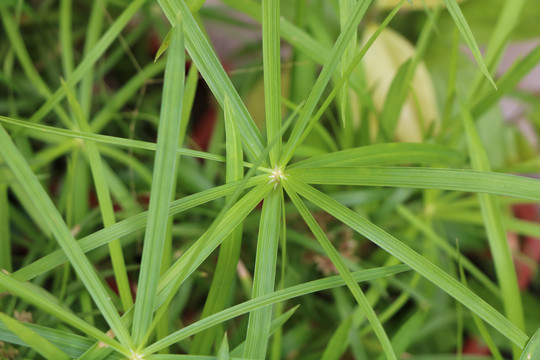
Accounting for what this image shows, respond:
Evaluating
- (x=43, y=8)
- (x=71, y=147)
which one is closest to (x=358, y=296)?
(x=71, y=147)

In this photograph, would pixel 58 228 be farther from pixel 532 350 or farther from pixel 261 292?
pixel 532 350

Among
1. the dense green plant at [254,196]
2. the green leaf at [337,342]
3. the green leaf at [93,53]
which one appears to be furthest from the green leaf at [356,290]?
the green leaf at [93,53]

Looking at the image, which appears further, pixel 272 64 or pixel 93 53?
pixel 93 53

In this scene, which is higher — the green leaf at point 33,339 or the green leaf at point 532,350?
the green leaf at point 33,339

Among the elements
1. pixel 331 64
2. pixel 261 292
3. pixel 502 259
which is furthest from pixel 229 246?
pixel 502 259

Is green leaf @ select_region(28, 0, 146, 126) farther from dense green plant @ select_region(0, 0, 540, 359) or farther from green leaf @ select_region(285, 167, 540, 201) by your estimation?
green leaf @ select_region(285, 167, 540, 201)

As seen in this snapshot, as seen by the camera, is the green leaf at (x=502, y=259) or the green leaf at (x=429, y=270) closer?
the green leaf at (x=429, y=270)

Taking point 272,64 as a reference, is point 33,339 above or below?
below

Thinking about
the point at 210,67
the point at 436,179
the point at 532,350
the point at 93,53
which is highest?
the point at 93,53

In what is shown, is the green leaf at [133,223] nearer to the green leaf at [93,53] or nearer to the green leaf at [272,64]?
the green leaf at [272,64]
